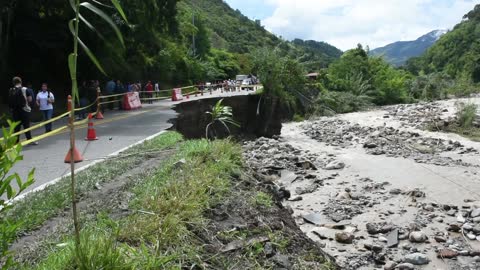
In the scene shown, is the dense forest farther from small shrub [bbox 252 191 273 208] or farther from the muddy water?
small shrub [bbox 252 191 273 208]

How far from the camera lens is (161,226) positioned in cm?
460

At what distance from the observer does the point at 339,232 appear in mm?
9477

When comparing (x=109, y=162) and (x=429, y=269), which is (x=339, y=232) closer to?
(x=429, y=269)

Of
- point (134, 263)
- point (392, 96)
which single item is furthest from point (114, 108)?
point (392, 96)

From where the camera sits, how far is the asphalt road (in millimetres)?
8416

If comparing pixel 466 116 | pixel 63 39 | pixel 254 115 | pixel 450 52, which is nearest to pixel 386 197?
pixel 63 39

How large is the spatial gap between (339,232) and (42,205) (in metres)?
6.12

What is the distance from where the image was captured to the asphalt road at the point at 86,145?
8.42 meters

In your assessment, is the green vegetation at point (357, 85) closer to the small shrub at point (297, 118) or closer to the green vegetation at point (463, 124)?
the small shrub at point (297, 118)

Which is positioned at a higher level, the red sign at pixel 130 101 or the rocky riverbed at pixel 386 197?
the red sign at pixel 130 101

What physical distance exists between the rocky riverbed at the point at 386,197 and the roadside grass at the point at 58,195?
12.6ft

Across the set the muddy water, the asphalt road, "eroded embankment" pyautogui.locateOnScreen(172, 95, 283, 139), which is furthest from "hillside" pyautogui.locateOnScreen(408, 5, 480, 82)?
the asphalt road

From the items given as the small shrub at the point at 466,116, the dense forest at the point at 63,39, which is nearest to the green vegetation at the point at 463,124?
the small shrub at the point at 466,116

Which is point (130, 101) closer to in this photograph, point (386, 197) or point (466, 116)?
point (386, 197)
